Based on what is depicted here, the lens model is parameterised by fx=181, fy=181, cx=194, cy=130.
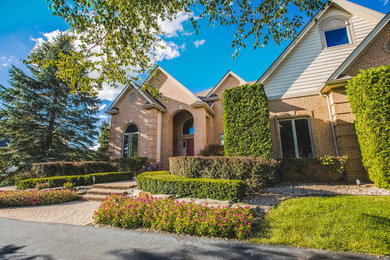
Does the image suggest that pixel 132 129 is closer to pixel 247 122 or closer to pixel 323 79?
pixel 247 122

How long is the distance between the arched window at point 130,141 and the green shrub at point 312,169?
1173cm

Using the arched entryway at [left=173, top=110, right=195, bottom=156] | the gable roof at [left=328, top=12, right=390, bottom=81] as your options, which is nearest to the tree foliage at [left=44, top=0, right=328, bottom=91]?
the gable roof at [left=328, top=12, right=390, bottom=81]

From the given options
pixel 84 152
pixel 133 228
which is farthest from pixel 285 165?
pixel 84 152

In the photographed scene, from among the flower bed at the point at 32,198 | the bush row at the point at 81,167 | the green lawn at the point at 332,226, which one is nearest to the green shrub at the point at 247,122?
the green lawn at the point at 332,226

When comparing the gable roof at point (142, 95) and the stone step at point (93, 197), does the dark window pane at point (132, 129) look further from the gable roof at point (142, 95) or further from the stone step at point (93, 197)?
the stone step at point (93, 197)

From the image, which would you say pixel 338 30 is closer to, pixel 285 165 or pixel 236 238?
pixel 285 165

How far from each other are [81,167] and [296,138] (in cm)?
1334

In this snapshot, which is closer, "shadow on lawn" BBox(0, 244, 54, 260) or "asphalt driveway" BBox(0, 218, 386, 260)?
"asphalt driveway" BBox(0, 218, 386, 260)

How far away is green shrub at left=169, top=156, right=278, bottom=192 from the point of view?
20.4 ft

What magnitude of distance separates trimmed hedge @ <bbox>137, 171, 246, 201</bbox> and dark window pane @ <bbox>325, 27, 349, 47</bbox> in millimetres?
9941

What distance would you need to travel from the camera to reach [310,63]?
9.94 m

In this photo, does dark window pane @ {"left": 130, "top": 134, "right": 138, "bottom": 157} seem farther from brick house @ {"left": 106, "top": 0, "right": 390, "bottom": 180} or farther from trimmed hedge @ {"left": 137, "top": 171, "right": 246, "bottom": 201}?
trimmed hedge @ {"left": 137, "top": 171, "right": 246, "bottom": 201}

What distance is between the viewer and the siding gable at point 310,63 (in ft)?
31.3

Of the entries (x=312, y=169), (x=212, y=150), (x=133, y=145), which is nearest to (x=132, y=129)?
(x=133, y=145)
